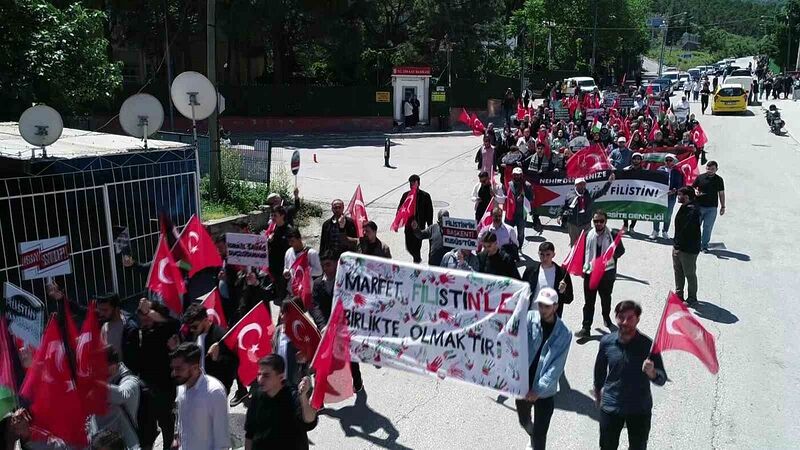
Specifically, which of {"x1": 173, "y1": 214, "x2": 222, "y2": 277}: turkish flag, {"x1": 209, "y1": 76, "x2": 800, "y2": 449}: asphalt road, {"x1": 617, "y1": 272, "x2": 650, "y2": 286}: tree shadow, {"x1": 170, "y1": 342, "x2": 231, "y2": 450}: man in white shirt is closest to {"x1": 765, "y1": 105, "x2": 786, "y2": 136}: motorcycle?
{"x1": 209, "y1": 76, "x2": 800, "y2": 449}: asphalt road

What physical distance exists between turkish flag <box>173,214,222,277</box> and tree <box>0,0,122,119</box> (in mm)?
9590

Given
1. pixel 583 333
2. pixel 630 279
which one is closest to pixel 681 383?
pixel 583 333

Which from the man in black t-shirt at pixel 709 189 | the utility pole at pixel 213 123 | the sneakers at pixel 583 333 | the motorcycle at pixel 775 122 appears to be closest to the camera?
the sneakers at pixel 583 333

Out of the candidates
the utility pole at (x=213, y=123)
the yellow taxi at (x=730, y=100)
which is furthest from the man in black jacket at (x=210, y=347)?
the yellow taxi at (x=730, y=100)

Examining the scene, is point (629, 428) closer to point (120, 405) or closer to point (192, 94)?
point (120, 405)

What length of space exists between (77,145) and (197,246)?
12.4 ft

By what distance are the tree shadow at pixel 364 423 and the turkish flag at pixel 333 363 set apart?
2.43 feet

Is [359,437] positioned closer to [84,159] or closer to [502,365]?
[502,365]

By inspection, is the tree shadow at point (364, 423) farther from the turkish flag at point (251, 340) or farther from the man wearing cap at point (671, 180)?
the man wearing cap at point (671, 180)

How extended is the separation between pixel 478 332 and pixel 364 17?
3105cm

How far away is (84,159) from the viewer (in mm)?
9906

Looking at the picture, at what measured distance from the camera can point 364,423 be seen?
23.5ft

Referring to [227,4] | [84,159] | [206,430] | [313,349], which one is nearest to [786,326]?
[313,349]

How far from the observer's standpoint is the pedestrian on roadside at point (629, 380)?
18.0ft
